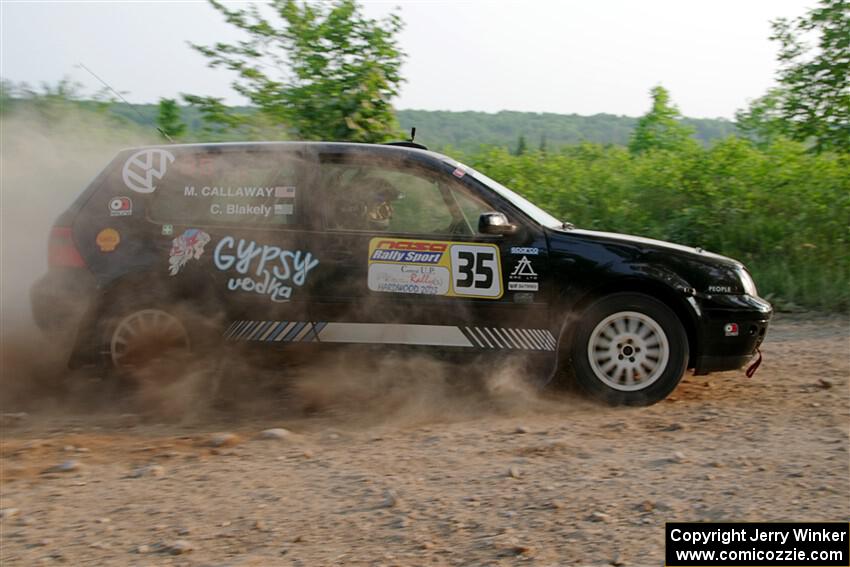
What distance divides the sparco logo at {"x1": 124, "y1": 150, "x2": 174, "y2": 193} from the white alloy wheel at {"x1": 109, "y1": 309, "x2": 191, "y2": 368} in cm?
90

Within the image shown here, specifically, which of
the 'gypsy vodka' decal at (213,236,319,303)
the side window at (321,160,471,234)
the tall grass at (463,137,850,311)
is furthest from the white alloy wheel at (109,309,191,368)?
the tall grass at (463,137,850,311)

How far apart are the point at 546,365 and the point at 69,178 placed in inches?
207

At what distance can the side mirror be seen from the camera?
19.2 ft

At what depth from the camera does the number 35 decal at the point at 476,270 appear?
5.89 meters

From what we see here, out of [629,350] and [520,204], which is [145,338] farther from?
[629,350]

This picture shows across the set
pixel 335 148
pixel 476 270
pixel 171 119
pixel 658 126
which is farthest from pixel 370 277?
pixel 658 126

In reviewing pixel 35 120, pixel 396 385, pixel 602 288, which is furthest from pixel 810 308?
pixel 35 120

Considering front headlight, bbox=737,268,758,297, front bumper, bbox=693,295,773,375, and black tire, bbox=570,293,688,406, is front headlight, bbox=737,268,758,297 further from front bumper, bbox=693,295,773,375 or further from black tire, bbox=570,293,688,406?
black tire, bbox=570,293,688,406

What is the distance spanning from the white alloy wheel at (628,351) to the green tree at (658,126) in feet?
39.2

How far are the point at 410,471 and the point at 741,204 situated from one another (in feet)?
26.5

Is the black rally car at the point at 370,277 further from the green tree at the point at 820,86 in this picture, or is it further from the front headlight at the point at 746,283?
the green tree at the point at 820,86

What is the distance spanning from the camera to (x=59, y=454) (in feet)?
16.2

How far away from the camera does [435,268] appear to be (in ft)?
19.3

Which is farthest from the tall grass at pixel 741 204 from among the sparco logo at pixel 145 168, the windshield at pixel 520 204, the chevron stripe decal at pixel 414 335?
the sparco logo at pixel 145 168
